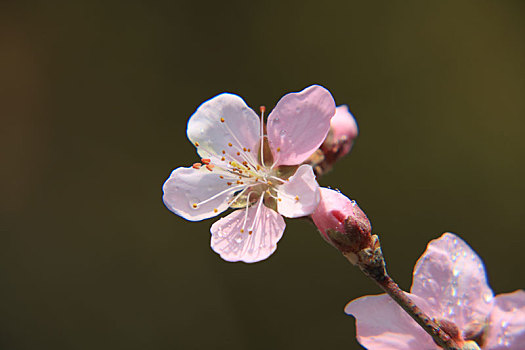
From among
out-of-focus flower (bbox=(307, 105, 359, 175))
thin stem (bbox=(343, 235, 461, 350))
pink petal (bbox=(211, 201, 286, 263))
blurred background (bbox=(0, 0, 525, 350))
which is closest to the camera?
thin stem (bbox=(343, 235, 461, 350))

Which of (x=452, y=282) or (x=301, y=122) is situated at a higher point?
(x=301, y=122)

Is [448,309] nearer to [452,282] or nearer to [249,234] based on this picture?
[452,282]

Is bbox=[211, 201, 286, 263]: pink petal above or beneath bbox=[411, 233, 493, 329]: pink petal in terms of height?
above

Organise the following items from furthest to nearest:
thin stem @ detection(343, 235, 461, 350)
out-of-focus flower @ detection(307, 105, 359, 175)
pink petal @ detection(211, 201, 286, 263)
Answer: out-of-focus flower @ detection(307, 105, 359, 175), pink petal @ detection(211, 201, 286, 263), thin stem @ detection(343, 235, 461, 350)

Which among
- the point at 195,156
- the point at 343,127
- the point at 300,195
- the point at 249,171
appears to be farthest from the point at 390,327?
the point at 195,156

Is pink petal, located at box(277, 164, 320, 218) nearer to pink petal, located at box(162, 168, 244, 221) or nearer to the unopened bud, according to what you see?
pink petal, located at box(162, 168, 244, 221)

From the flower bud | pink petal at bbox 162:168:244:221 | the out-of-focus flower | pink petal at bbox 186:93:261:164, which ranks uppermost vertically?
pink petal at bbox 186:93:261:164

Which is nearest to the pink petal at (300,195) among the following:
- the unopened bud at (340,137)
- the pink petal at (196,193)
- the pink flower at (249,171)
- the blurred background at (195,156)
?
the pink flower at (249,171)

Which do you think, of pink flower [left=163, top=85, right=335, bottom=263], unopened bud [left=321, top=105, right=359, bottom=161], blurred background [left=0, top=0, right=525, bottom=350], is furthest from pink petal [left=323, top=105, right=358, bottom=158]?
blurred background [left=0, top=0, right=525, bottom=350]
